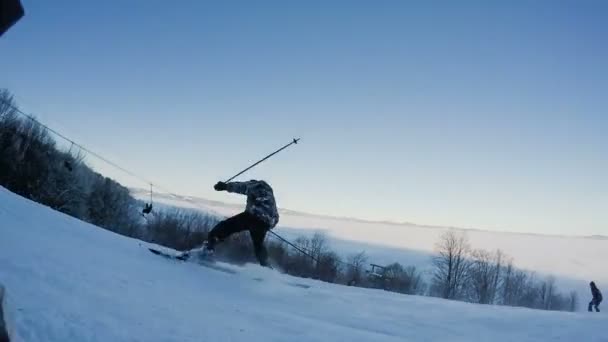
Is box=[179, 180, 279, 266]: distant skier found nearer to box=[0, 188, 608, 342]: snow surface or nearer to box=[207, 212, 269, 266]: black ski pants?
box=[207, 212, 269, 266]: black ski pants

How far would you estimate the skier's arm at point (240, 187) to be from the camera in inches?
348

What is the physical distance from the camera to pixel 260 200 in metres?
8.63

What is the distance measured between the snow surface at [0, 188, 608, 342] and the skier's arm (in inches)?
80.2

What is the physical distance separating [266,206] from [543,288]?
107 metres

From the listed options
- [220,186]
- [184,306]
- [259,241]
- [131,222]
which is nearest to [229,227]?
[259,241]

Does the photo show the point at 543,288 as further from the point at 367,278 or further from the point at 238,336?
the point at 238,336

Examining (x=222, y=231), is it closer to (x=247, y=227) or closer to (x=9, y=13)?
(x=247, y=227)

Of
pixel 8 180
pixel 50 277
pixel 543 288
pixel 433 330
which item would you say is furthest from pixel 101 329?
pixel 543 288

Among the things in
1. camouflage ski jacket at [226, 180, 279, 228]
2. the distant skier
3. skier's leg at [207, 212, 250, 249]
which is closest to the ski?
the distant skier

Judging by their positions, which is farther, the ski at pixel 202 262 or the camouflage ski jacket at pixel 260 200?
the camouflage ski jacket at pixel 260 200

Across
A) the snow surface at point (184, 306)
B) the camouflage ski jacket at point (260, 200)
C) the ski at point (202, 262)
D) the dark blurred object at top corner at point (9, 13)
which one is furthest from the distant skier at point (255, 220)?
the dark blurred object at top corner at point (9, 13)

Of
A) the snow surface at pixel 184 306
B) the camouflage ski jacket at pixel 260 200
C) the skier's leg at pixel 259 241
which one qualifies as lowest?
the snow surface at pixel 184 306

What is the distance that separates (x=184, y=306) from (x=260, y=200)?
14.9 feet

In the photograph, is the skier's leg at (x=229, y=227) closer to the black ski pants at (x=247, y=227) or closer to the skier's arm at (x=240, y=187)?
the black ski pants at (x=247, y=227)
